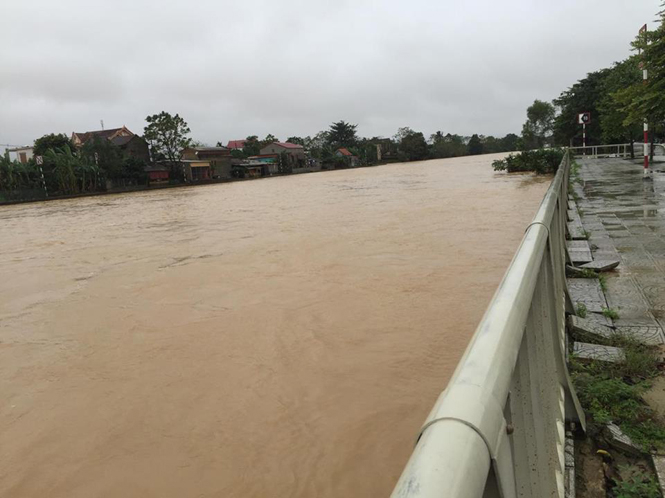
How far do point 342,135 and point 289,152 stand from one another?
30541 mm

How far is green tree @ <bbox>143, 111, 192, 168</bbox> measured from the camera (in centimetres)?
5006

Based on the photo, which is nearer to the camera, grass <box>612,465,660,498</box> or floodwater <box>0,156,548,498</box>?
grass <box>612,465,660,498</box>

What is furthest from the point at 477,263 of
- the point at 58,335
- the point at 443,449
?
the point at 443,449

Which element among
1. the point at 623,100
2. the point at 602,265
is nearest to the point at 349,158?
the point at 623,100

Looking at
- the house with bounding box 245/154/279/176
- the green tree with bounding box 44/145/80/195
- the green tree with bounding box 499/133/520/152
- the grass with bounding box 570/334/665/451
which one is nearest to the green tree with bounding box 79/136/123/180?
the green tree with bounding box 44/145/80/195

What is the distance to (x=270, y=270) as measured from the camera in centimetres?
841

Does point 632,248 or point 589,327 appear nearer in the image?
point 589,327

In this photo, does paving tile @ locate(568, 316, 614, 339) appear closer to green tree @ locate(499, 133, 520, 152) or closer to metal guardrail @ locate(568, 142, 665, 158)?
metal guardrail @ locate(568, 142, 665, 158)

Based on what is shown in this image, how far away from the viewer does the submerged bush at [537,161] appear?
25938 mm

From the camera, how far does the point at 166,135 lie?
5075cm

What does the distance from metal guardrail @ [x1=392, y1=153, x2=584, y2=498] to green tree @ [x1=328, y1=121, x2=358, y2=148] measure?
323 feet

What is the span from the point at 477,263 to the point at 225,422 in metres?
5.07

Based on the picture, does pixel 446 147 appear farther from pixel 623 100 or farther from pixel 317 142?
pixel 623 100

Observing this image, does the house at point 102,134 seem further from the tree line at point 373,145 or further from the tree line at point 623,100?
the tree line at point 623,100
